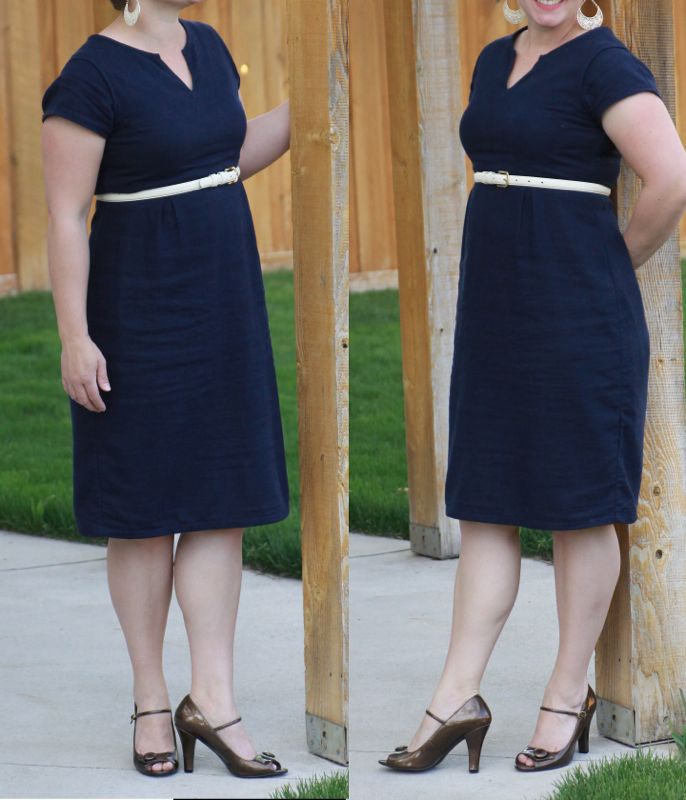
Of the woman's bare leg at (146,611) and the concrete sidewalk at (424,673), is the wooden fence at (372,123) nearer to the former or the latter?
the concrete sidewalk at (424,673)

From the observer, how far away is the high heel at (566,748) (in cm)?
336

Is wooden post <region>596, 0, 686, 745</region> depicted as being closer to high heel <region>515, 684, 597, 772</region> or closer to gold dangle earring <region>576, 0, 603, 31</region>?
high heel <region>515, 684, 597, 772</region>

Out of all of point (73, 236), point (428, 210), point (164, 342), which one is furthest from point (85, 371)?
point (428, 210)

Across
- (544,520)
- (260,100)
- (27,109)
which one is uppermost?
(260,100)

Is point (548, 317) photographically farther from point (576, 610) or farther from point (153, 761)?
point (153, 761)

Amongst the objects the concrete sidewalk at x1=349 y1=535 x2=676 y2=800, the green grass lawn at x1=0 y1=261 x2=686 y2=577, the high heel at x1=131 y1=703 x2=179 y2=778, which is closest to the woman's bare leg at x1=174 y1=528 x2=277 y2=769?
the high heel at x1=131 y1=703 x2=179 y2=778

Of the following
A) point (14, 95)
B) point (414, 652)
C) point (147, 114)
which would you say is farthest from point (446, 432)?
point (14, 95)

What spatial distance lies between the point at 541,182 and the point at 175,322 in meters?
0.83

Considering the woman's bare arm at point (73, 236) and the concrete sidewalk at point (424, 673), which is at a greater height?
the woman's bare arm at point (73, 236)

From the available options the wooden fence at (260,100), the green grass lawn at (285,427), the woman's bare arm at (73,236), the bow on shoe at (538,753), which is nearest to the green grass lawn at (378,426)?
the green grass lawn at (285,427)

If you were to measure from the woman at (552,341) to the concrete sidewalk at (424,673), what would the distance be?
0.27 feet

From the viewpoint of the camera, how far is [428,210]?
5.02 meters

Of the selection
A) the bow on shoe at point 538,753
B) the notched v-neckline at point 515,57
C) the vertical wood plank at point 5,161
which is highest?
the vertical wood plank at point 5,161

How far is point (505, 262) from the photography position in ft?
10.7
